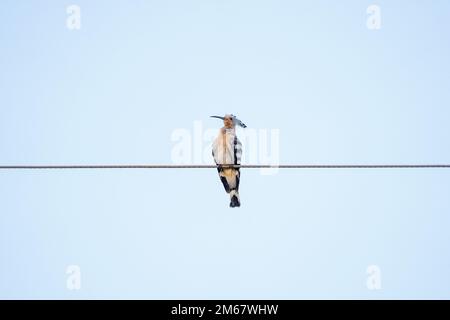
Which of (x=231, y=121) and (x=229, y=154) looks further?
(x=231, y=121)

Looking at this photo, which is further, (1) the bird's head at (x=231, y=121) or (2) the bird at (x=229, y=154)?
(1) the bird's head at (x=231, y=121)

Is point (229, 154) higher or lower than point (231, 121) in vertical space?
lower

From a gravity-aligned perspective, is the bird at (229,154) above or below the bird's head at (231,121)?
below

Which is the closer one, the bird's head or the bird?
the bird

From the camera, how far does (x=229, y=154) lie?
32.0 ft

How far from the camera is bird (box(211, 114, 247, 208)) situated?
31.6 feet

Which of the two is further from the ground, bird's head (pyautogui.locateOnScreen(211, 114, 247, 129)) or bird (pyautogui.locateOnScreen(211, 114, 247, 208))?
bird's head (pyautogui.locateOnScreen(211, 114, 247, 129))

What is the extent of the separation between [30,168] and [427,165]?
3403 mm

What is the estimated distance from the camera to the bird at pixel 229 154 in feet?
31.6
